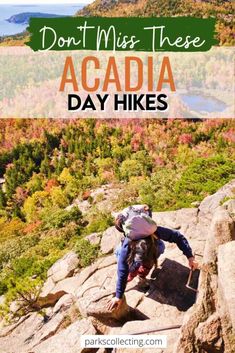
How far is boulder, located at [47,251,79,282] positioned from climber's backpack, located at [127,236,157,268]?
17.2 feet

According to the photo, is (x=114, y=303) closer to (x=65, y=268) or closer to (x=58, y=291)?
(x=58, y=291)

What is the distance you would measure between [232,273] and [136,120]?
53.1 meters

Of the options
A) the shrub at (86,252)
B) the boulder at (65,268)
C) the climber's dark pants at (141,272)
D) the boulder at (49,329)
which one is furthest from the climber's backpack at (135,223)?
the boulder at (65,268)

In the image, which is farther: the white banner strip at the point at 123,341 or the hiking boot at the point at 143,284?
the hiking boot at the point at 143,284

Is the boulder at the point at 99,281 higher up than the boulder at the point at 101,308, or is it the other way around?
the boulder at the point at 101,308

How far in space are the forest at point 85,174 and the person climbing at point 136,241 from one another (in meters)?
4.45

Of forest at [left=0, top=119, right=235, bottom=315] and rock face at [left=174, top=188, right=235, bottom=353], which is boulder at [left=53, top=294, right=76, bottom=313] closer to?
forest at [left=0, top=119, right=235, bottom=315]

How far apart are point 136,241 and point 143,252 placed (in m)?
0.42

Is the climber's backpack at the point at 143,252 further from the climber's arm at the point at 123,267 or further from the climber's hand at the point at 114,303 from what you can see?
the climber's hand at the point at 114,303

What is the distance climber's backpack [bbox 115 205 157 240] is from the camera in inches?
260

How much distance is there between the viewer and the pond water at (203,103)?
56.6 metres

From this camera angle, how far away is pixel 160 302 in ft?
24.5

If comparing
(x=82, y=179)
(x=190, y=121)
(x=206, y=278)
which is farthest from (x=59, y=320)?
(x=190, y=121)

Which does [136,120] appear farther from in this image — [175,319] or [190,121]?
[175,319]
